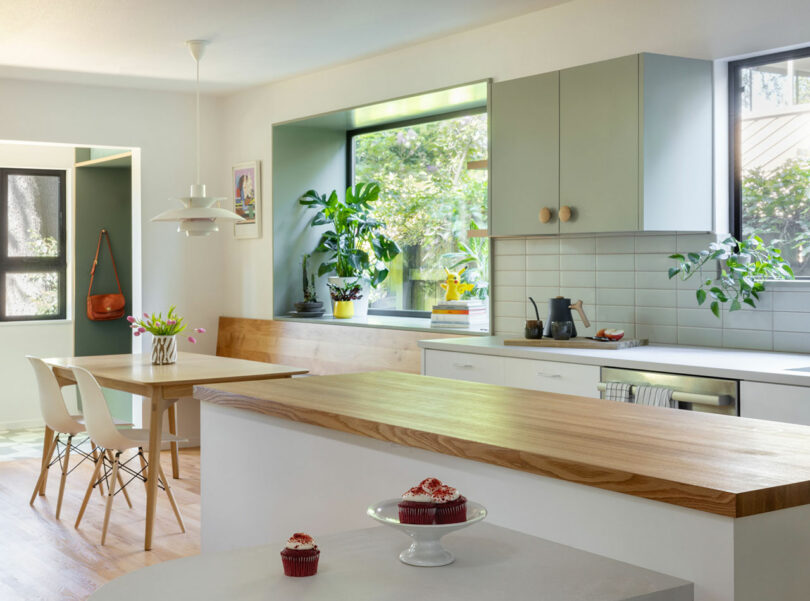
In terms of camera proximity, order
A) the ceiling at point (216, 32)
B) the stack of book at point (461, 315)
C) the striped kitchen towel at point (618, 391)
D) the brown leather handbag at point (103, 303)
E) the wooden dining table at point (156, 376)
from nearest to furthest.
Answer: the striped kitchen towel at point (618, 391), the wooden dining table at point (156, 376), the ceiling at point (216, 32), the stack of book at point (461, 315), the brown leather handbag at point (103, 303)

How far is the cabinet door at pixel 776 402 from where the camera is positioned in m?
2.95

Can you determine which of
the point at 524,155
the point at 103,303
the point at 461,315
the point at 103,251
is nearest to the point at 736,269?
the point at 524,155

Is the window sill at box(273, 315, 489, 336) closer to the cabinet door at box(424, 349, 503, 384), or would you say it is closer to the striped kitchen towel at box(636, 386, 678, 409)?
the cabinet door at box(424, 349, 503, 384)

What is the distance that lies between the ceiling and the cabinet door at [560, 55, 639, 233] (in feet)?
2.19

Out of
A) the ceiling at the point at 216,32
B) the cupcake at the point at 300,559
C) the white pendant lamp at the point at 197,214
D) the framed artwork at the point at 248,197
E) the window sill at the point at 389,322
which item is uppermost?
the ceiling at the point at 216,32

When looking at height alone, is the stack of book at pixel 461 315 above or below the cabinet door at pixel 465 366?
above

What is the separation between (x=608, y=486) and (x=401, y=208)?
5.06m

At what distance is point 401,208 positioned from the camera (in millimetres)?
6355

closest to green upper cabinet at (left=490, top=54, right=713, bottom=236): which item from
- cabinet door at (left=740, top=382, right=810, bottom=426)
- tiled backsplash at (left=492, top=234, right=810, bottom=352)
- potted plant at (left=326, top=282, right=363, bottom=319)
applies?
tiled backsplash at (left=492, top=234, right=810, bottom=352)

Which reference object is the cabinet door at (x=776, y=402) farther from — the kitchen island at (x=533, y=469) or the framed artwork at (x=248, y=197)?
the framed artwork at (x=248, y=197)

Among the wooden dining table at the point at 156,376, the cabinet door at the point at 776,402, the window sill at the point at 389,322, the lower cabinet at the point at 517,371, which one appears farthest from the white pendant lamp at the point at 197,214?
the cabinet door at the point at 776,402

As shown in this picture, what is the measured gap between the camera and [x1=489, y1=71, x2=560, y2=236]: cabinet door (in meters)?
4.19

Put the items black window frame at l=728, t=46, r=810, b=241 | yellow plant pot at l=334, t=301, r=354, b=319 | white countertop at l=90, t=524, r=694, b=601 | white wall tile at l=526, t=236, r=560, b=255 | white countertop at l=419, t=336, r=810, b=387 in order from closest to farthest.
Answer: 1. white countertop at l=90, t=524, r=694, b=601
2. white countertop at l=419, t=336, r=810, b=387
3. black window frame at l=728, t=46, r=810, b=241
4. white wall tile at l=526, t=236, r=560, b=255
5. yellow plant pot at l=334, t=301, r=354, b=319

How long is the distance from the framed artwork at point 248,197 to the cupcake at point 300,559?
18.3ft
